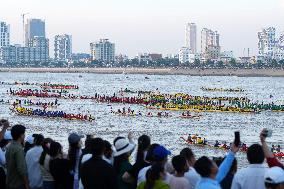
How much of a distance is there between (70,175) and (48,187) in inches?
39.1

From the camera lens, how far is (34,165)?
1349 centimetres

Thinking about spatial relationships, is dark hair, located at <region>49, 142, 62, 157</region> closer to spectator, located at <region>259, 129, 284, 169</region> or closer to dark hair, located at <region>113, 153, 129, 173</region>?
dark hair, located at <region>113, 153, 129, 173</region>

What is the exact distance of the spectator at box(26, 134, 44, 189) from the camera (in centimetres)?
1337

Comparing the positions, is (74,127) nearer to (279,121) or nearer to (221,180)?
(279,121)

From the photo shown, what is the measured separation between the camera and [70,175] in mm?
12383

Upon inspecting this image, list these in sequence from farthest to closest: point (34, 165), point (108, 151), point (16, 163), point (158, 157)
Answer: point (34, 165), point (16, 163), point (108, 151), point (158, 157)

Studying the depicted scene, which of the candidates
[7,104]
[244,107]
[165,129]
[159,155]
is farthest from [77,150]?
[7,104]

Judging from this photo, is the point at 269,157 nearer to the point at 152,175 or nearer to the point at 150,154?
the point at 152,175

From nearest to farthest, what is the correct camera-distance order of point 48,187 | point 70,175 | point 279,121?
point 70,175
point 48,187
point 279,121

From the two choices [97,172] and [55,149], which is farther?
[55,149]

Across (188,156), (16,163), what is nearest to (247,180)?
(188,156)

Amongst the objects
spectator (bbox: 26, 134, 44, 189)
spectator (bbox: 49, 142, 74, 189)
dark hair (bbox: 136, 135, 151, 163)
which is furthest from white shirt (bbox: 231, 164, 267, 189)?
spectator (bbox: 26, 134, 44, 189)

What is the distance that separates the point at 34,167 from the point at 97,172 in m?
2.84

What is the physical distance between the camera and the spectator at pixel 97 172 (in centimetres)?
1089
